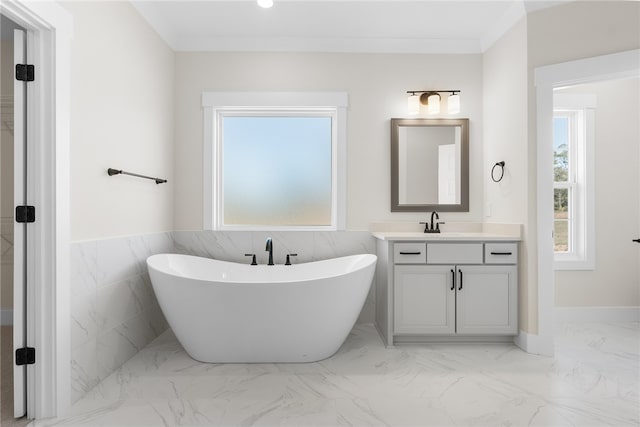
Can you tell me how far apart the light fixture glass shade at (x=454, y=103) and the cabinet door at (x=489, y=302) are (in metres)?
1.43

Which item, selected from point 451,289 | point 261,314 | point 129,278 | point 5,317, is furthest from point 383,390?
point 5,317

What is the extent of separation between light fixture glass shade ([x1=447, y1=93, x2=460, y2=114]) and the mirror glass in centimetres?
10

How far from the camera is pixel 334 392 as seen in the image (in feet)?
7.04

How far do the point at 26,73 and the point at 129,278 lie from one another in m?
1.40

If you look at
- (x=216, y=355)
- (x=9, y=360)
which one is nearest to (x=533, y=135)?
(x=216, y=355)

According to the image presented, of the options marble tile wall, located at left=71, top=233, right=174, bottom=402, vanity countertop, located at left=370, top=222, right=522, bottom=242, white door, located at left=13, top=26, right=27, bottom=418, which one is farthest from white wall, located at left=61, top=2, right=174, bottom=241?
vanity countertop, located at left=370, top=222, right=522, bottom=242

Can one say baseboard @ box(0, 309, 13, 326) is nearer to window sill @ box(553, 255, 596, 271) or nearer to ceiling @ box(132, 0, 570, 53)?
ceiling @ box(132, 0, 570, 53)

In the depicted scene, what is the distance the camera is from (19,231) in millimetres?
1825

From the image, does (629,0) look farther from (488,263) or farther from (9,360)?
(9,360)

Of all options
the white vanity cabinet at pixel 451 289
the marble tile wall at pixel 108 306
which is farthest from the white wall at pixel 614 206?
the marble tile wall at pixel 108 306

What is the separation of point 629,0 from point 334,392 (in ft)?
10.1

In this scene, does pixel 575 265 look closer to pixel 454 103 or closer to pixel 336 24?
pixel 454 103

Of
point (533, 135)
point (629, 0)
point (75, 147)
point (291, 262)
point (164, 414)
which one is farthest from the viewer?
point (291, 262)

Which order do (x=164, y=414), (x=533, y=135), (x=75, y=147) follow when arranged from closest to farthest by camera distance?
(x=164, y=414)
(x=75, y=147)
(x=533, y=135)
